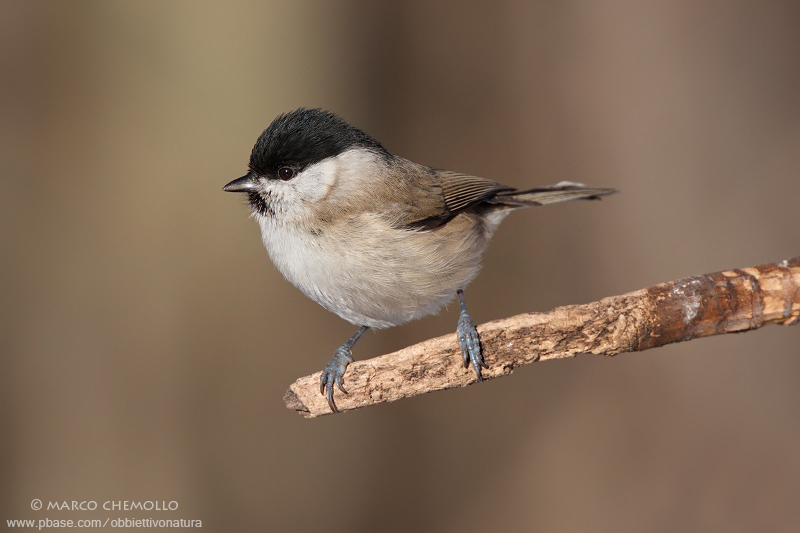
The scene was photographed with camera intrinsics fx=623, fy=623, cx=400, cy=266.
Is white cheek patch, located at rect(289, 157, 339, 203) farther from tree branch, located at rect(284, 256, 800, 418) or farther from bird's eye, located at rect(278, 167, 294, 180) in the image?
tree branch, located at rect(284, 256, 800, 418)

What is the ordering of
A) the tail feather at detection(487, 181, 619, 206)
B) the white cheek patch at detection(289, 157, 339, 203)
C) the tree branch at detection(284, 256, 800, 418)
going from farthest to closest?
the tail feather at detection(487, 181, 619, 206), the white cheek patch at detection(289, 157, 339, 203), the tree branch at detection(284, 256, 800, 418)

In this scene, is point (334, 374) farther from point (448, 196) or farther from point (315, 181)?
point (448, 196)

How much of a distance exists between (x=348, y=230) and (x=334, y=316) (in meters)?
2.01

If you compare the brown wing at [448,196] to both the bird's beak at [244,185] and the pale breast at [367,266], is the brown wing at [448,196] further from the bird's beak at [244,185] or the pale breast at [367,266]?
the bird's beak at [244,185]

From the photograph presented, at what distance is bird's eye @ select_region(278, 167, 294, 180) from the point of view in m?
2.75

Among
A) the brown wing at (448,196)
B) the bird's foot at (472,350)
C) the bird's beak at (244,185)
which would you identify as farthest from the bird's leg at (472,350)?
the bird's beak at (244,185)

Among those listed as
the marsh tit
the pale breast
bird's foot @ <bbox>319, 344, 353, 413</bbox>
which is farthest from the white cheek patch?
bird's foot @ <bbox>319, 344, 353, 413</bbox>

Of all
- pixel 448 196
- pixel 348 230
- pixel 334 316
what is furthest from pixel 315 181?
pixel 334 316

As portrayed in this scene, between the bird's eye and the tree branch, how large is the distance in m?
0.90

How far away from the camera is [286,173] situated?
9.05ft

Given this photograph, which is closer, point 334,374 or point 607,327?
point 607,327

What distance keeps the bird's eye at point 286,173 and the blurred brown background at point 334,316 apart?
1415mm

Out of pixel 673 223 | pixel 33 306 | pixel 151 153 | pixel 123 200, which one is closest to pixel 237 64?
pixel 151 153

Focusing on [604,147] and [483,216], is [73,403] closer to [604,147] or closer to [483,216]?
[483,216]
